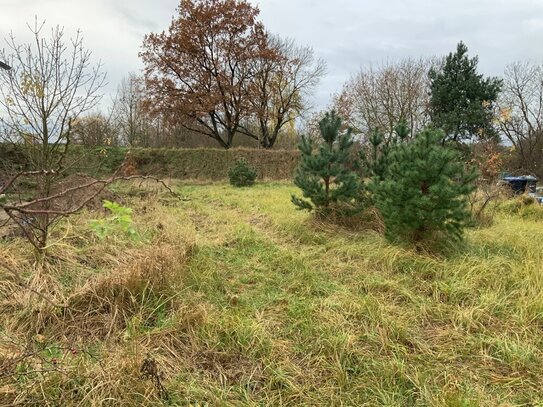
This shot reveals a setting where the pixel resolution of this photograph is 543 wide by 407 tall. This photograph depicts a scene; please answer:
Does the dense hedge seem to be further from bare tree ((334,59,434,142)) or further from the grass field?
the grass field

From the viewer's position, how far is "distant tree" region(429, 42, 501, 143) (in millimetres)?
18328

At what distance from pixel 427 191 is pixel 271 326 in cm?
262

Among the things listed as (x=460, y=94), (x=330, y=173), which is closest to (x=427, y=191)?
(x=330, y=173)

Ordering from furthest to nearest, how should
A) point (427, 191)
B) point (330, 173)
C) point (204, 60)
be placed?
point (204, 60) → point (330, 173) → point (427, 191)

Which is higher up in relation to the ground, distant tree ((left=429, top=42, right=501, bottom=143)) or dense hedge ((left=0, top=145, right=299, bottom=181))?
distant tree ((left=429, top=42, right=501, bottom=143))

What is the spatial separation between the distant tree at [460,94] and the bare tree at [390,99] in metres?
1.02

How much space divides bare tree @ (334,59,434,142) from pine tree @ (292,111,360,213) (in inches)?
564

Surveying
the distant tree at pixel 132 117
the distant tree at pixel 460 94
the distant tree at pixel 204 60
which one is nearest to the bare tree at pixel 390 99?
the distant tree at pixel 460 94

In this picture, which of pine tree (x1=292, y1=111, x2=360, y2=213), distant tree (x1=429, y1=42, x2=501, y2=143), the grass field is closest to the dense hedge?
distant tree (x1=429, y1=42, x2=501, y2=143)

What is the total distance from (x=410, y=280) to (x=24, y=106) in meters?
5.58

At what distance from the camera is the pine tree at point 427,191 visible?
4.10 metres

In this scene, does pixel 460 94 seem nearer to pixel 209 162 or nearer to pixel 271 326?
pixel 209 162

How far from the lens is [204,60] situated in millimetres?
21438

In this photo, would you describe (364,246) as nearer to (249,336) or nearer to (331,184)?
(331,184)
